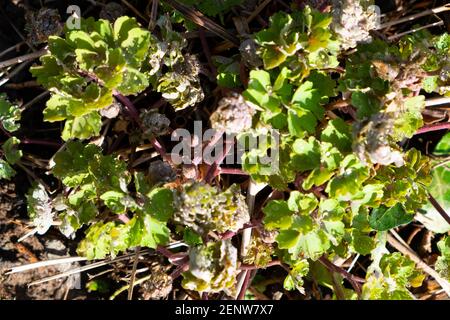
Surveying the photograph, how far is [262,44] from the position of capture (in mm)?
1873

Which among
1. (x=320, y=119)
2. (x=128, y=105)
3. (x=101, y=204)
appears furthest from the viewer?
(x=101, y=204)

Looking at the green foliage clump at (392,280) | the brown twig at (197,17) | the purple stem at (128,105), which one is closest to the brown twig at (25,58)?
the purple stem at (128,105)

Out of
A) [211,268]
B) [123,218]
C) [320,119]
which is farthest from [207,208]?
[320,119]

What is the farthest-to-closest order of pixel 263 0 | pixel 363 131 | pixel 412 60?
pixel 263 0 → pixel 412 60 → pixel 363 131

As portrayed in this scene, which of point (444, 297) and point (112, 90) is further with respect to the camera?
point (444, 297)

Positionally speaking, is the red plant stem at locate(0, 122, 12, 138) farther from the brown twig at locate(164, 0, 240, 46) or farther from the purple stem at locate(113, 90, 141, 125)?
the brown twig at locate(164, 0, 240, 46)

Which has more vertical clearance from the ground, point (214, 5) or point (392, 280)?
point (214, 5)

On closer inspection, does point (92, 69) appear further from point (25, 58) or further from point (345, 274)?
point (345, 274)

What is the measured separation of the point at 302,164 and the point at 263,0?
80cm

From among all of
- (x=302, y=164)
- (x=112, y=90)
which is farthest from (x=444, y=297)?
(x=112, y=90)

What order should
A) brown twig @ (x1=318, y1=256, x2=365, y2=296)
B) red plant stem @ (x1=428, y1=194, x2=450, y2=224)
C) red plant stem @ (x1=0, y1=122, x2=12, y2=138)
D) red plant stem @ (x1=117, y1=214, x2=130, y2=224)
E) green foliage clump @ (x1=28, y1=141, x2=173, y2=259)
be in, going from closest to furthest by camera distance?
1. green foliage clump @ (x1=28, y1=141, x2=173, y2=259)
2. red plant stem @ (x1=117, y1=214, x2=130, y2=224)
3. brown twig @ (x1=318, y1=256, x2=365, y2=296)
4. red plant stem @ (x1=428, y1=194, x2=450, y2=224)
5. red plant stem @ (x1=0, y1=122, x2=12, y2=138)

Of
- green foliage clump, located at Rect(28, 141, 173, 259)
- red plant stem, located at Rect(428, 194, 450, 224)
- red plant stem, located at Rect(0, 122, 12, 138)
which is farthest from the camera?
red plant stem, located at Rect(0, 122, 12, 138)

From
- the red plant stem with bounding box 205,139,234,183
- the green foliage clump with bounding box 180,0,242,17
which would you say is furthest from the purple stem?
the green foliage clump with bounding box 180,0,242,17

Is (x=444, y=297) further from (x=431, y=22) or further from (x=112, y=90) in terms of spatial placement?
(x=112, y=90)
